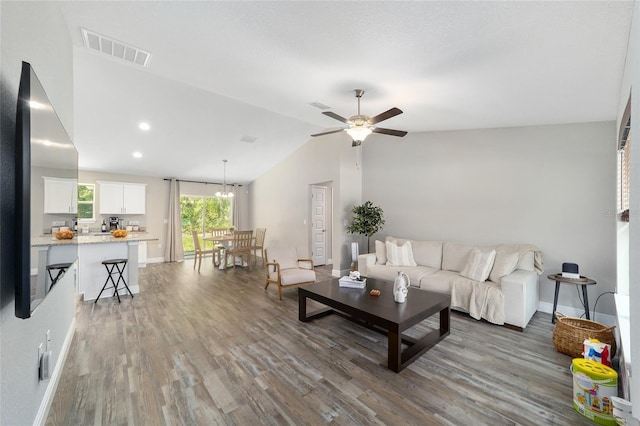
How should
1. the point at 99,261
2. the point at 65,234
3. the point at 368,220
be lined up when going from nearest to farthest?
the point at 65,234 < the point at 99,261 < the point at 368,220

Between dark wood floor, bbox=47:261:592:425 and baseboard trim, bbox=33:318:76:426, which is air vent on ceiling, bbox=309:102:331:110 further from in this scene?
baseboard trim, bbox=33:318:76:426

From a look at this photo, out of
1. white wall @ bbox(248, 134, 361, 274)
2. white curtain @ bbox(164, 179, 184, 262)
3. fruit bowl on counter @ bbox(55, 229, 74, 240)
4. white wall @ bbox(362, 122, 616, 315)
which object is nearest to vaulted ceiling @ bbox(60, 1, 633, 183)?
white wall @ bbox(362, 122, 616, 315)

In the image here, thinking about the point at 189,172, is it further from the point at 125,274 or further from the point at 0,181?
the point at 0,181

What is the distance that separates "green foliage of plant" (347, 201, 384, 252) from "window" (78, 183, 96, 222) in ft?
21.5

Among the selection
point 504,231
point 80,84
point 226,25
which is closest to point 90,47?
point 80,84

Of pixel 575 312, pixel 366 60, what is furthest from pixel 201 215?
pixel 575 312

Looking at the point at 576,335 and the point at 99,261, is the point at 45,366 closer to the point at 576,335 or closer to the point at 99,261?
the point at 99,261

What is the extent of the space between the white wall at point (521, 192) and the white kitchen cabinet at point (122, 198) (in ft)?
21.7

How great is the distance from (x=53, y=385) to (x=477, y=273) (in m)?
4.57

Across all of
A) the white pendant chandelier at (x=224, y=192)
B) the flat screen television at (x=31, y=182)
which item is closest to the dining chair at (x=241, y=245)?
the white pendant chandelier at (x=224, y=192)

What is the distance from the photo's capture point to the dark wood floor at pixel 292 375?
188 centimetres

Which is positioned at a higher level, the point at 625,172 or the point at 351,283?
the point at 625,172

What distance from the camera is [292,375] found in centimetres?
231

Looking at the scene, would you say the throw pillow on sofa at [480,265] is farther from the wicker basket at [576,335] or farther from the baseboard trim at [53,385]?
the baseboard trim at [53,385]
